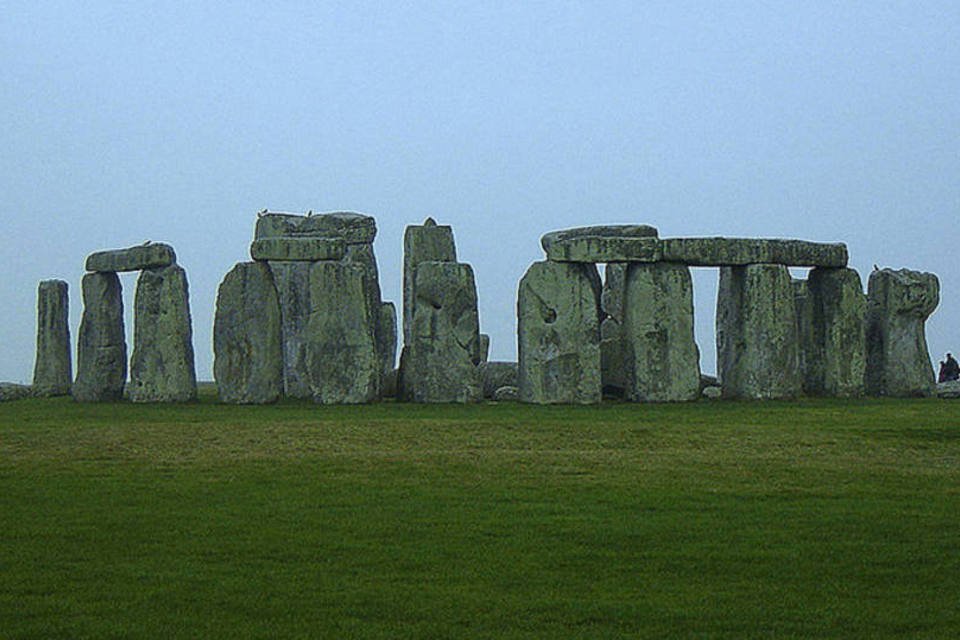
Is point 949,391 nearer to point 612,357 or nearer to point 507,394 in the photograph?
point 612,357

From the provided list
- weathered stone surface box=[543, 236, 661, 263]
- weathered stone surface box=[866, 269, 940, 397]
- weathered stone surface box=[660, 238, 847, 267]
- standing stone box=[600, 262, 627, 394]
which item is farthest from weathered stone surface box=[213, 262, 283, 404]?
weathered stone surface box=[866, 269, 940, 397]

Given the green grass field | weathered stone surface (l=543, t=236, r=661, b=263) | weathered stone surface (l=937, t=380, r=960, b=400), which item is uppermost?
weathered stone surface (l=543, t=236, r=661, b=263)

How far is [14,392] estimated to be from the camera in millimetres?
22906

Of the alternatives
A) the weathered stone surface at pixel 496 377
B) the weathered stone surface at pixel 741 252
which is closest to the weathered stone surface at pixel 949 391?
the weathered stone surface at pixel 741 252

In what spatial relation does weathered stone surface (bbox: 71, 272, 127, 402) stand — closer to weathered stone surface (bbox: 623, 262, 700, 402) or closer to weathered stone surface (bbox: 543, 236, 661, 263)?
weathered stone surface (bbox: 543, 236, 661, 263)

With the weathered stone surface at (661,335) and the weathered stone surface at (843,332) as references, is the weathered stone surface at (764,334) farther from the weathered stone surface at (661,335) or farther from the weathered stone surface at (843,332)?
the weathered stone surface at (843,332)

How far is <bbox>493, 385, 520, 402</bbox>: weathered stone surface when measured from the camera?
20312mm

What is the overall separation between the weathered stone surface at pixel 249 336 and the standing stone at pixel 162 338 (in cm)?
62

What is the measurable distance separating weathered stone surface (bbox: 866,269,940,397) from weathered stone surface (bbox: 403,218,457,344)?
264 inches

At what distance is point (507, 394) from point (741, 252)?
3.75 meters

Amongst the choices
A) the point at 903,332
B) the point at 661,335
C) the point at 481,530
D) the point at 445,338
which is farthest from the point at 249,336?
the point at 481,530

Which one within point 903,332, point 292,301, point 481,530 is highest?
point 292,301

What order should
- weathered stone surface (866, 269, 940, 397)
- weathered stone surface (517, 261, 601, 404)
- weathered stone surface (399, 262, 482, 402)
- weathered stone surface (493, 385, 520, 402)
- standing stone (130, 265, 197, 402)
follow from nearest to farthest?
weathered stone surface (517, 261, 601, 404)
weathered stone surface (399, 262, 482, 402)
standing stone (130, 265, 197, 402)
weathered stone surface (493, 385, 520, 402)
weathered stone surface (866, 269, 940, 397)

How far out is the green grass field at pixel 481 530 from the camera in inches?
272
